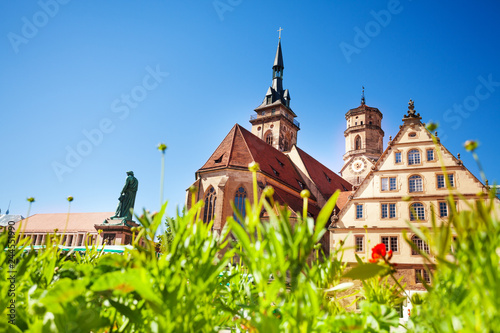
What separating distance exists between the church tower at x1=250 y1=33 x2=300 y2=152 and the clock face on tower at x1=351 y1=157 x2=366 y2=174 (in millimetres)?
8167

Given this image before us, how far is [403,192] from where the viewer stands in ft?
54.7

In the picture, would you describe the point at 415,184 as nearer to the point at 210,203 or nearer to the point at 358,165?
the point at 210,203

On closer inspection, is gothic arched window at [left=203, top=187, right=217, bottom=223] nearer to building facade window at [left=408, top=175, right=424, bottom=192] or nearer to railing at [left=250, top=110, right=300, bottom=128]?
building facade window at [left=408, top=175, right=424, bottom=192]

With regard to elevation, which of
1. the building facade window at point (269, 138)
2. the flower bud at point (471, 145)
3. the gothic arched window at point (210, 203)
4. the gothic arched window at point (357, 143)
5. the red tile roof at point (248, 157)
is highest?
the gothic arched window at point (357, 143)

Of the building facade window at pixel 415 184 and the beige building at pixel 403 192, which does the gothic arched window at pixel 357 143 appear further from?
the building facade window at pixel 415 184

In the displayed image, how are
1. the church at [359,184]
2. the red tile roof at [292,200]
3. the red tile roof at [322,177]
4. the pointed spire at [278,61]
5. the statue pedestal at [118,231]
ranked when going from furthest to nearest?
1. the pointed spire at [278,61]
2. the red tile roof at [322,177]
3. the red tile roof at [292,200]
4. the statue pedestal at [118,231]
5. the church at [359,184]

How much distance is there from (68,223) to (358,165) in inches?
1620

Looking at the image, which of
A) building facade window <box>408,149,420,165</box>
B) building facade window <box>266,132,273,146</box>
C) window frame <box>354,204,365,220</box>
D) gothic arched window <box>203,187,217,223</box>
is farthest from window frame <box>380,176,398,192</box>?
building facade window <box>266,132,273,146</box>

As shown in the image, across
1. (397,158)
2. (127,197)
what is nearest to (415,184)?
(397,158)

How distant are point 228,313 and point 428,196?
1685 cm

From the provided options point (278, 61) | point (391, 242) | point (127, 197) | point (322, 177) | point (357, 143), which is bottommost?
point (391, 242)

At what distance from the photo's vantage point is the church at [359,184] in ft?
51.6

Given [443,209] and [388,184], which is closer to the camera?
[443,209]

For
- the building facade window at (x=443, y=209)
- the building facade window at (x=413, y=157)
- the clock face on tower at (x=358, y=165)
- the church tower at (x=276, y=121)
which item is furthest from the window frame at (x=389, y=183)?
the clock face on tower at (x=358, y=165)
